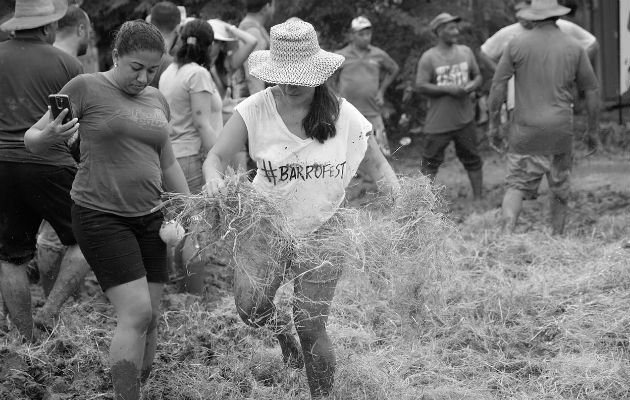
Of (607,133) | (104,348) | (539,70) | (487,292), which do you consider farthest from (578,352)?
(607,133)

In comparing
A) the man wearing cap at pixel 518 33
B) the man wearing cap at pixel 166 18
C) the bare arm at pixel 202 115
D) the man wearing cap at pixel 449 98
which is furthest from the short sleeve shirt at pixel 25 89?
the man wearing cap at pixel 449 98

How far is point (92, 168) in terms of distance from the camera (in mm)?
4508

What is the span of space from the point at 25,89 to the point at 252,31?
356 cm

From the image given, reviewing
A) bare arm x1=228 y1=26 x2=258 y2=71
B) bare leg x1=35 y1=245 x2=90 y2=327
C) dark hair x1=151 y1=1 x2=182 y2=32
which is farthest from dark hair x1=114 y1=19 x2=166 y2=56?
bare arm x1=228 y1=26 x2=258 y2=71

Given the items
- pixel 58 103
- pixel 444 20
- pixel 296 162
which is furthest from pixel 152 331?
pixel 444 20

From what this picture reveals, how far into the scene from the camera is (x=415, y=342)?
18.7ft

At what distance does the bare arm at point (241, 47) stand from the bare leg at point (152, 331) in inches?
149

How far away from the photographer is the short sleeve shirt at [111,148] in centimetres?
448

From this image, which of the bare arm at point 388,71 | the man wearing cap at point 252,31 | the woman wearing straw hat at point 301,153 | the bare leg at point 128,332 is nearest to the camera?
the bare leg at point 128,332

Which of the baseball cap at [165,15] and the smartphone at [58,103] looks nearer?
A: the smartphone at [58,103]

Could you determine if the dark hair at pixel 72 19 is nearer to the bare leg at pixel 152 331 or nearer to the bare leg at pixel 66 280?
the bare leg at pixel 66 280

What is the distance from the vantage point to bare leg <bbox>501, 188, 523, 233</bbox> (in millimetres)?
8359

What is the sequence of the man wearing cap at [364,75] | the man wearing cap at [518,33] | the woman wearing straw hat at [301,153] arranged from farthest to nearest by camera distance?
the man wearing cap at [364,75], the man wearing cap at [518,33], the woman wearing straw hat at [301,153]

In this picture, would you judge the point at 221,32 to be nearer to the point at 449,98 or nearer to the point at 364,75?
the point at 449,98
